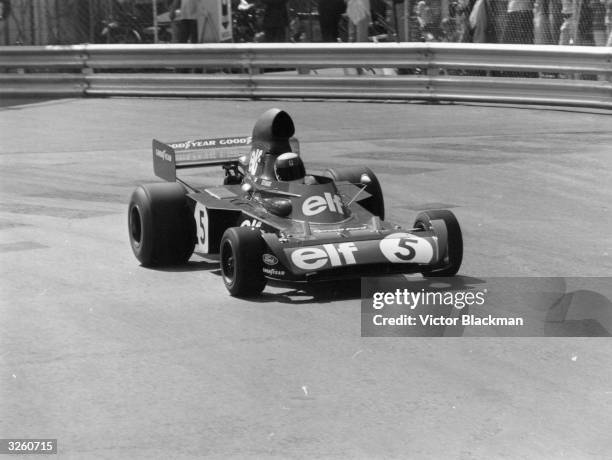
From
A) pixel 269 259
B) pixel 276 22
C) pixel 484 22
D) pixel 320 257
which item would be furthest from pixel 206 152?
pixel 276 22

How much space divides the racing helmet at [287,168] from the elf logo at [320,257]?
3.83ft

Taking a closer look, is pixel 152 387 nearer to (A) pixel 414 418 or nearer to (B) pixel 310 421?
(B) pixel 310 421

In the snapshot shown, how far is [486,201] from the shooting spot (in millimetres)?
11445

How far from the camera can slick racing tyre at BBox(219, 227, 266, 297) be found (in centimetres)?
779

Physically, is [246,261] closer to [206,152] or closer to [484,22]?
[206,152]

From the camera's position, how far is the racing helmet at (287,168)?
8.84 meters

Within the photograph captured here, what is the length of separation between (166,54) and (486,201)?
10.2 meters

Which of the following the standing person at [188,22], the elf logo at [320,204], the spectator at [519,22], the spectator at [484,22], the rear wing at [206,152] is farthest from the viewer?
the standing person at [188,22]

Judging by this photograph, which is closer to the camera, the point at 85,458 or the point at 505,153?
the point at 85,458

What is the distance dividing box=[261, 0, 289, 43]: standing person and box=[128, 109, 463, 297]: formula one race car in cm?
1135

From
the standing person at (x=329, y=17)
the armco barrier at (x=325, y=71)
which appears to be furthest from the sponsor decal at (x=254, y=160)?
the standing person at (x=329, y=17)

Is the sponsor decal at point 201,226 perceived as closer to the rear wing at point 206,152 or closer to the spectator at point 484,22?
the rear wing at point 206,152

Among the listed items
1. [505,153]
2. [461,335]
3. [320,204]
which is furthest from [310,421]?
[505,153]

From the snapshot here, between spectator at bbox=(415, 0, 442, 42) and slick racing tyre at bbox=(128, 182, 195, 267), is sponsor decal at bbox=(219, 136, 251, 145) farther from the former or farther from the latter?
spectator at bbox=(415, 0, 442, 42)
